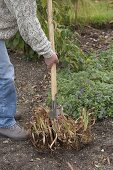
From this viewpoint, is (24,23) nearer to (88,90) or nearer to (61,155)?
(61,155)

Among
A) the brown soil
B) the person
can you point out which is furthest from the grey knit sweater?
the brown soil

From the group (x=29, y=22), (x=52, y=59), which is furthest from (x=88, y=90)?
(x=29, y=22)

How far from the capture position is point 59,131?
3766mm

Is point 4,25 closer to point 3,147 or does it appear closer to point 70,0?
point 3,147

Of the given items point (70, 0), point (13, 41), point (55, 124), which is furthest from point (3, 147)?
point (70, 0)

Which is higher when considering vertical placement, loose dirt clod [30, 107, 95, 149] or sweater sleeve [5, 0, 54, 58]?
sweater sleeve [5, 0, 54, 58]

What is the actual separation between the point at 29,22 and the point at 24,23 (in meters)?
0.04

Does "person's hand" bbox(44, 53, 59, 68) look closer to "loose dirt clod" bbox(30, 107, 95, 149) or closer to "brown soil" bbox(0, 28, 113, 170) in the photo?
"loose dirt clod" bbox(30, 107, 95, 149)

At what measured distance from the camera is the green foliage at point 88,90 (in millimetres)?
4328

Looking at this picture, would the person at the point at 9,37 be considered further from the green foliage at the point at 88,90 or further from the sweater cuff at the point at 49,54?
the green foliage at the point at 88,90

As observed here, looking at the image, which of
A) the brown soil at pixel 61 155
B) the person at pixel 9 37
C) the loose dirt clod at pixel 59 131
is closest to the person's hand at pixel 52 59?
the person at pixel 9 37

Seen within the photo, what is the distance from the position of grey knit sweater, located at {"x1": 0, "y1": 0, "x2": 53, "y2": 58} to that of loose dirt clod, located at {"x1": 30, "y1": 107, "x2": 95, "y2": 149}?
23.3 inches

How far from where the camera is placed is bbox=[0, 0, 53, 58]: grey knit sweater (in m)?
3.26

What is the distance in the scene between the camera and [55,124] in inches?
148
